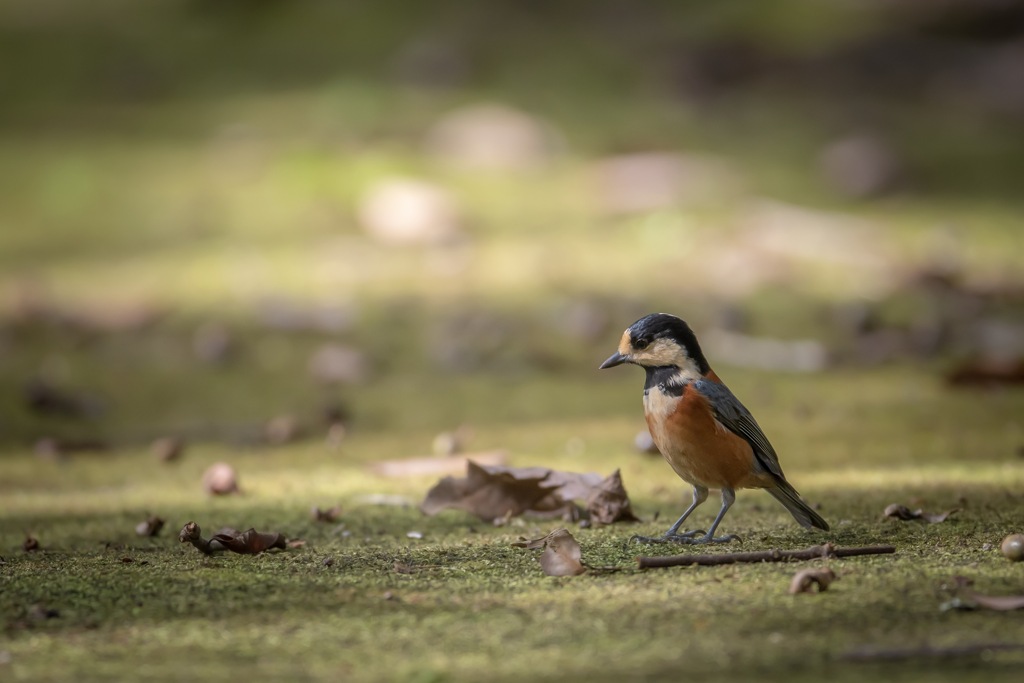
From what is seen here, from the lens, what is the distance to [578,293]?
5312 millimetres

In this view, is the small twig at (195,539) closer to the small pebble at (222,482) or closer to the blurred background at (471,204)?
the small pebble at (222,482)

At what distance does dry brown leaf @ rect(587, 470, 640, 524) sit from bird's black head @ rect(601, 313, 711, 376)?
269 mm

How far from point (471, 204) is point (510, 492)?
11.2ft

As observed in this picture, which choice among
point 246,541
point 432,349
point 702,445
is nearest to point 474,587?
point 246,541

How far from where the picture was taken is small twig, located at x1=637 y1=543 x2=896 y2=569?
2371 millimetres

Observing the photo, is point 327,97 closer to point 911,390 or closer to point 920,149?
point 920,149

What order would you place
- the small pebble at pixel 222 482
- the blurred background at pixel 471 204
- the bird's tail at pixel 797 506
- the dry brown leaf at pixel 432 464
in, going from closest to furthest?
the bird's tail at pixel 797 506 → the small pebble at pixel 222 482 → the dry brown leaf at pixel 432 464 → the blurred background at pixel 471 204

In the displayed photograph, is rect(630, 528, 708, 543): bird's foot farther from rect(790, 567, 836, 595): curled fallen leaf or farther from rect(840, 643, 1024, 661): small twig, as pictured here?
rect(840, 643, 1024, 661): small twig

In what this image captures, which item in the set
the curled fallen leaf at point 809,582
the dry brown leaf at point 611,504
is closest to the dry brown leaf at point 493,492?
the dry brown leaf at point 611,504

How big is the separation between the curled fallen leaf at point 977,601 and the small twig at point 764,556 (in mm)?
280

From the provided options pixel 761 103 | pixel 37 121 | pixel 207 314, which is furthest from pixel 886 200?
pixel 37 121

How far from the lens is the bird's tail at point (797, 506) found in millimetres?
2725

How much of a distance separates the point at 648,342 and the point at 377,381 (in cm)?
197

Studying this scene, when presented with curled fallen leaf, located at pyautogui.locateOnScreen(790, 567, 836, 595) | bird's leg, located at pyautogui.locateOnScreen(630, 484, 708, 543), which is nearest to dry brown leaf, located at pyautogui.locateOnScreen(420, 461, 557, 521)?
bird's leg, located at pyautogui.locateOnScreen(630, 484, 708, 543)
